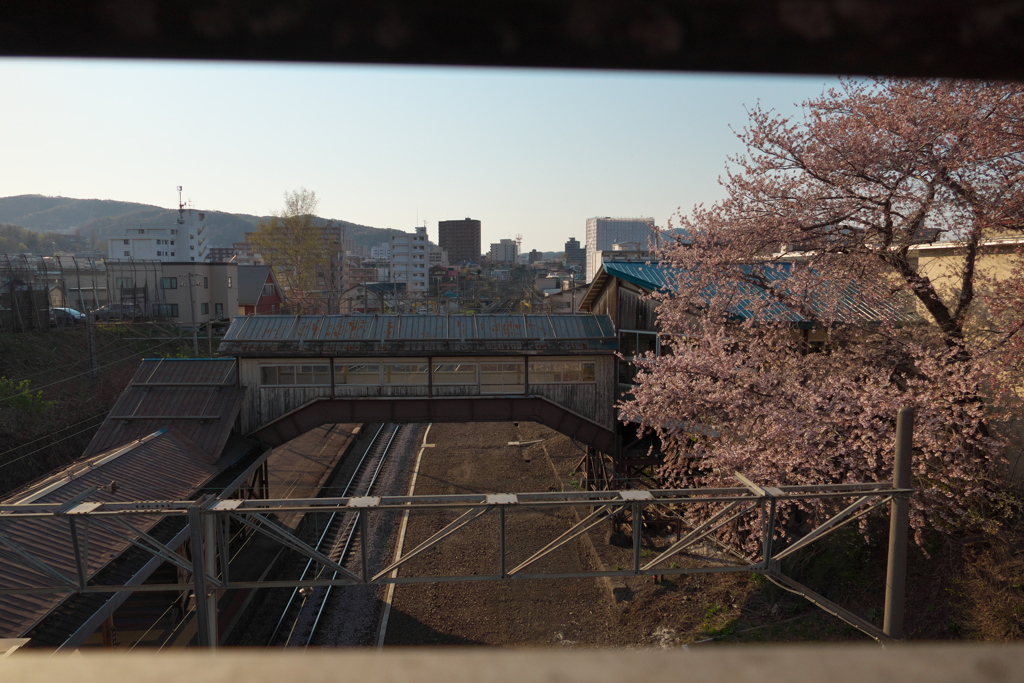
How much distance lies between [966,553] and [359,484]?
15.6m

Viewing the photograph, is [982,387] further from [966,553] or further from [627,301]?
[627,301]

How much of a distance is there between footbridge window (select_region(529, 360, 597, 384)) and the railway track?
592 cm

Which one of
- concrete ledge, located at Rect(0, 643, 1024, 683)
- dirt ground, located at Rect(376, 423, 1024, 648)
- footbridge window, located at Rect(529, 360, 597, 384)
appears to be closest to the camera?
concrete ledge, located at Rect(0, 643, 1024, 683)

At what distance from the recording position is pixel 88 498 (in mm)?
10797

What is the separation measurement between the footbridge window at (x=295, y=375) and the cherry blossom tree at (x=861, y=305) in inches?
325

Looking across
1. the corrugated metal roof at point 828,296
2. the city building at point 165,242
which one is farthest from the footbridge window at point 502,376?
the city building at point 165,242

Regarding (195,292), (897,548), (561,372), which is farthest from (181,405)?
(195,292)

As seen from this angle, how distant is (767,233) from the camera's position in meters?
11.5

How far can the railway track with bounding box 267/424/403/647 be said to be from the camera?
12.3 meters

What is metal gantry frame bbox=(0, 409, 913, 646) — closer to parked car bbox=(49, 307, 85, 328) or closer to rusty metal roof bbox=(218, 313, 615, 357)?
rusty metal roof bbox=(218, 313, 615, 357)

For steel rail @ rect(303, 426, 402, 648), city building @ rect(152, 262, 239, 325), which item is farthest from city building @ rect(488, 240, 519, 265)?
steel rail @ rect(303, 426, 402, 648)

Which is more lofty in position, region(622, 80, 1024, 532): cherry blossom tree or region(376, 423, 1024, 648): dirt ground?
region(622, 80, 1024, 532): cherry blossom tree

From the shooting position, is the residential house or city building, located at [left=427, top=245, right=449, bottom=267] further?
city building, located at [left=427, top=245, right=449, bottom=267]

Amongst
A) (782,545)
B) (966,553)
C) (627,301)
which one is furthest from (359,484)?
(966,553)
